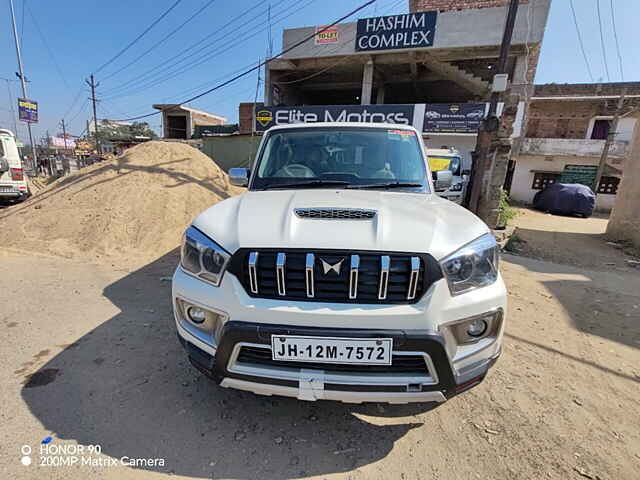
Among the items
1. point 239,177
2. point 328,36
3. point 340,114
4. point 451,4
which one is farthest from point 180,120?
point 239,177

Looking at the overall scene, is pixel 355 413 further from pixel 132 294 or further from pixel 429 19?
pixel 429 19

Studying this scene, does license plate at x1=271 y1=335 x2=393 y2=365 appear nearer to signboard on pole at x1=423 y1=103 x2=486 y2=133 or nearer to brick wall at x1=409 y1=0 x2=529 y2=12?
signboard on pole at x1=423 y1=103 x2=486 y2=133

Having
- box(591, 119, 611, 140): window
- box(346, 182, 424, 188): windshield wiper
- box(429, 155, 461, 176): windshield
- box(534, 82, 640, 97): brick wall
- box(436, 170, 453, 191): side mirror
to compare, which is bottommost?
box(346, 182, 424, 188): windshield wiper

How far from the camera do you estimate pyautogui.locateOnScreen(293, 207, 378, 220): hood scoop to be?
181 cm

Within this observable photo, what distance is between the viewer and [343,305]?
5.00 ft

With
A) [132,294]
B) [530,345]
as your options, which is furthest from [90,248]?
[530,345]

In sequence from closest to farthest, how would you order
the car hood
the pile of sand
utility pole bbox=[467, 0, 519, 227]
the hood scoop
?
the car hood → the hood scoop → the pile of sand → utility pole bbox=[467, 0, 519, 227]

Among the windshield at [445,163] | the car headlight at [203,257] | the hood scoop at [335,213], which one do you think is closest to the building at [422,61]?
the windshield at [445,163]

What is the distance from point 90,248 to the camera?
5121 millimetres

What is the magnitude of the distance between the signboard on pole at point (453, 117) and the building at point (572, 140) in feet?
27.0

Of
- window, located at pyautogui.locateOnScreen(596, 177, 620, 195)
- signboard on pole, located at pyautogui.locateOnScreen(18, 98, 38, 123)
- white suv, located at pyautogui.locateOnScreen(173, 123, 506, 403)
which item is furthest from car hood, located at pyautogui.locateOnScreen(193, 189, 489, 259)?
window, located at pyautogui.locateOnScreen(596, 177, 620, 195)

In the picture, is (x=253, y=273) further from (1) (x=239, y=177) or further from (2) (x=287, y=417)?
(1) (x=239, y=177)

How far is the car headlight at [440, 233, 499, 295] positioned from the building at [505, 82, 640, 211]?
22.1 m

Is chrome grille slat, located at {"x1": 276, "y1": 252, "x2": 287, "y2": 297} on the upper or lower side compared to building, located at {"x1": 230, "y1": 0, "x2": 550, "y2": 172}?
lower
